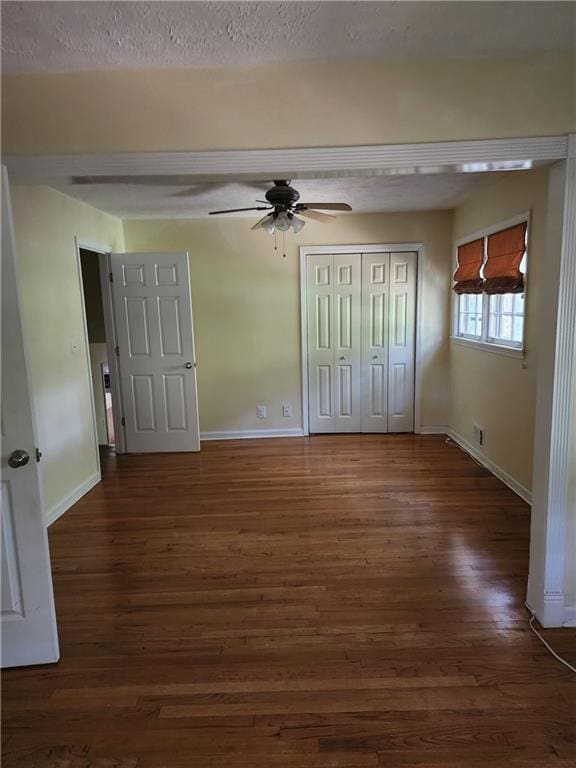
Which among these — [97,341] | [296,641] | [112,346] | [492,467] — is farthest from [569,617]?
[97,341]

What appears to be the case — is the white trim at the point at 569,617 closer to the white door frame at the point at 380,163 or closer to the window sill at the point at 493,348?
the white door frame at the point at 380,163

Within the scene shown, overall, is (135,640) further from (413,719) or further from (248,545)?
(413,719)

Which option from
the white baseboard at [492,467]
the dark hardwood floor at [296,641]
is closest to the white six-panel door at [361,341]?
the white baseboard at [492,467]

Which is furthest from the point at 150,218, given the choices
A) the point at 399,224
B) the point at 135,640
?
the point at 135,640

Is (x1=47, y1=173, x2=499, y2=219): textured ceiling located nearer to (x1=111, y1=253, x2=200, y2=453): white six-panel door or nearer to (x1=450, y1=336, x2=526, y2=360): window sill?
(x1=111, y1=253, x2=200, y2=453): white six-panel door

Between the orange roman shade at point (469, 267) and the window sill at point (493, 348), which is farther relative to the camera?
the orange roman shade at point (469, 267)

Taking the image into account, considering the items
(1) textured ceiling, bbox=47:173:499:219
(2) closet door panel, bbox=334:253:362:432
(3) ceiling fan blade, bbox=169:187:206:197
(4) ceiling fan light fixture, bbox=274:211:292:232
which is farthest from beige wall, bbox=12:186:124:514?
(2) closet door panel, bbox=334:253:362:432

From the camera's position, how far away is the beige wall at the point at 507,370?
3.12 meters

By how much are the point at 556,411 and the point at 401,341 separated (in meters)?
3.11

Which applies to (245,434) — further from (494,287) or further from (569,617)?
(569,617)

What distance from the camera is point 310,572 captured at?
8.25 feet

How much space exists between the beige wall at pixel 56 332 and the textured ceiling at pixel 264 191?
0.26 metres

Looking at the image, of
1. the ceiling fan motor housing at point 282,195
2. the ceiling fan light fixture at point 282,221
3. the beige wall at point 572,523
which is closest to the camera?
the beige wall at point 572,523

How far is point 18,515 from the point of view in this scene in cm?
183
